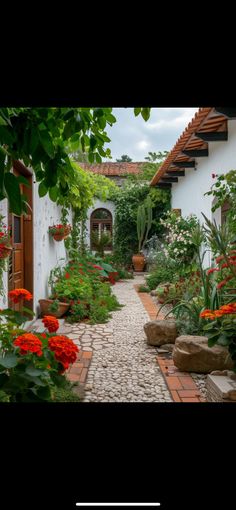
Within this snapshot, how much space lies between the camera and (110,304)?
6.62 metres

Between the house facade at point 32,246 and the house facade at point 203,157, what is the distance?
2.10 m

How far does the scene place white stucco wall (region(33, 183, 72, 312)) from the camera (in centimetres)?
526

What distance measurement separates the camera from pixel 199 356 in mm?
3445

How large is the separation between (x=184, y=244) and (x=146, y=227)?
532 cm

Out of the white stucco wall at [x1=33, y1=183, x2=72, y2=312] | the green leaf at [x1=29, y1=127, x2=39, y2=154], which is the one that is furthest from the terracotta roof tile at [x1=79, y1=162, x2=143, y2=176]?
the green leaf at [x1=29, y1=127, x2=39, y2=154]

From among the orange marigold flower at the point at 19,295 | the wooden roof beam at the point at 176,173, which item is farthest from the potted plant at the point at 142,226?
the orange marigold flower at the point at 19,295

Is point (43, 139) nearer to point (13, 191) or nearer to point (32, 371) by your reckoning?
point (13, 191)

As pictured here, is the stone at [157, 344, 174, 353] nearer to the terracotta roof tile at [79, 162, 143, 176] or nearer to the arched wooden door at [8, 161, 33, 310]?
the arched wooden door at [8, 161, 33, 310]

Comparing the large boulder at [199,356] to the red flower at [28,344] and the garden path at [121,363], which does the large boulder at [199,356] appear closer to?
the garden path at [121,363]

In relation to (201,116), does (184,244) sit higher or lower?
lower

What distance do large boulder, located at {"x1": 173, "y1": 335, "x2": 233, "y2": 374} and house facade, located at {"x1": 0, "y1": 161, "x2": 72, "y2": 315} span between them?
6.14 feet

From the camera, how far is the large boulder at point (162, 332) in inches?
172
